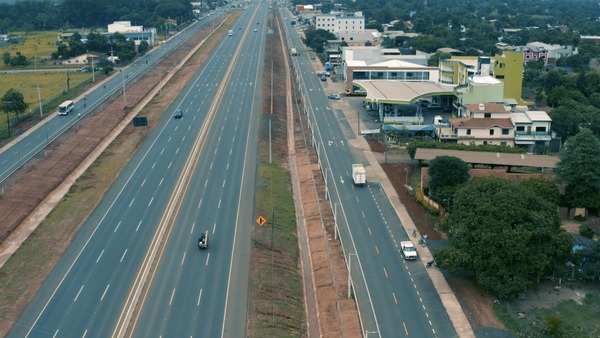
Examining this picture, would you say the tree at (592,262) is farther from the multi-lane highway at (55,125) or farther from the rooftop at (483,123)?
the multi-lane highway at (55,125)

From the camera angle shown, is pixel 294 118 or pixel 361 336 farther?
pixel 294 118

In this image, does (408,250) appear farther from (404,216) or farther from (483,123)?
(483,123)

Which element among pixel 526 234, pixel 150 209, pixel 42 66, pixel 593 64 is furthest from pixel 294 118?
pixel 593 64

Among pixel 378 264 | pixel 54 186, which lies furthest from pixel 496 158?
pixel 54 186

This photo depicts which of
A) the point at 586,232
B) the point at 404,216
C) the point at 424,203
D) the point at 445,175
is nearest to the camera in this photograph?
the point at 586,232

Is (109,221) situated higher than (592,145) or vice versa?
(592,145)

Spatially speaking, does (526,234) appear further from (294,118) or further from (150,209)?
(294,118)
